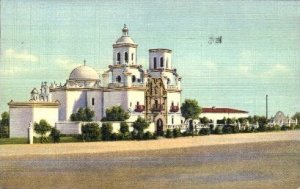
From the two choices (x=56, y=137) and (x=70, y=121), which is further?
(x=70, y=121)

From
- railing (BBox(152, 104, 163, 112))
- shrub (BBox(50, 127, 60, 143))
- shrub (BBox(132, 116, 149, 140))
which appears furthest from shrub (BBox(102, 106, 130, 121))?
railing (BBox(152, 104, 163, 112))

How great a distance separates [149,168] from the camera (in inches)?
415

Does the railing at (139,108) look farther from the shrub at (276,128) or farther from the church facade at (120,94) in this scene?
the shrub at (276,128)

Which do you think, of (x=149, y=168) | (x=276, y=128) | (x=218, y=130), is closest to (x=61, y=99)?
(x=218, y=130)

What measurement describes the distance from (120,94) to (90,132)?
3.92 metres

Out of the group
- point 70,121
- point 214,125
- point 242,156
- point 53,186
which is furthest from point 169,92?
point 53,186

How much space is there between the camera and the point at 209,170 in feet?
34.0

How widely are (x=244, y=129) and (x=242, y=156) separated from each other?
11889mm

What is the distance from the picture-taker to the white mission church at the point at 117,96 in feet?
58.8

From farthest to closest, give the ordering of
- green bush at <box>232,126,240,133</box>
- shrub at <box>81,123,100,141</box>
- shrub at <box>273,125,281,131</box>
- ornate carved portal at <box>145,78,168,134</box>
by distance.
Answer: shrub at <box>273,125,281,131</box> < green bush at <box>232,126,240,133</box> < ornate carved portal at <box>145,78,168,134</box> < shrub at <box>81,123,100,141</box>

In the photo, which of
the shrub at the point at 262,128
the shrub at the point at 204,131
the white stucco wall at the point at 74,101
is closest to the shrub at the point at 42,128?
the white stucco wall at the point at 74,101

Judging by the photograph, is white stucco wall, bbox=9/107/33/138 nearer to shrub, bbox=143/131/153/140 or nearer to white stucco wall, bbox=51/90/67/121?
white stucco wall, bbox=51/90/67/121

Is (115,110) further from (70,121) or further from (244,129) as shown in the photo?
(244,129)

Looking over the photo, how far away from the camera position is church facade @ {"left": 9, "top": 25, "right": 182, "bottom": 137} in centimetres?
1805
